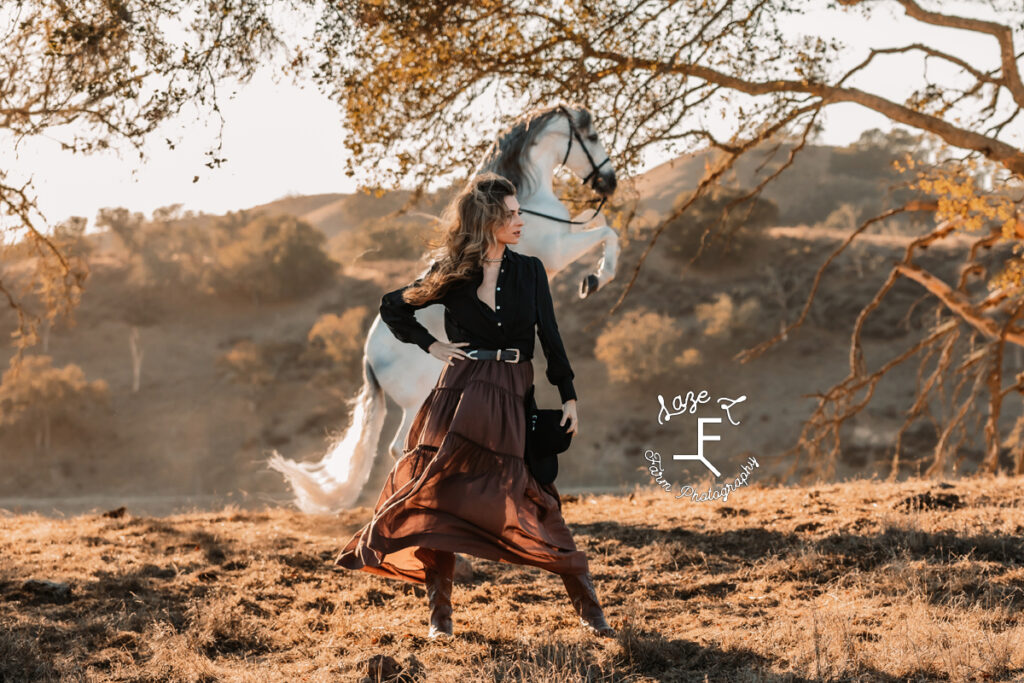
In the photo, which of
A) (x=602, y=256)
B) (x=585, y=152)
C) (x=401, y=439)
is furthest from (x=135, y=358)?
(x=602, y=256)

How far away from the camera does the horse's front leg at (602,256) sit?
5.60 m

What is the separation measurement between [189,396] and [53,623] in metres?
30.1

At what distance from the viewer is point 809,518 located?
20.3 feet

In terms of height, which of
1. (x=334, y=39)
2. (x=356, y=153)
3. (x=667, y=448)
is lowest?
(x=667, y=448)

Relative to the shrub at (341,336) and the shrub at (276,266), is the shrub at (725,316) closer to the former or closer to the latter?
the shrub at (341,336)

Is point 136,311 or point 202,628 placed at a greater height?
point 136,311

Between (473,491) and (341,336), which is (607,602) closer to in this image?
(473,491)

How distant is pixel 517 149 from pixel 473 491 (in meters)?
3.07

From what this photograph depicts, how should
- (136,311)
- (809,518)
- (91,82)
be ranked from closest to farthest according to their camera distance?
(809,518) < (91,82) < (136,311)

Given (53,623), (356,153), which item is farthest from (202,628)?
(356,153)

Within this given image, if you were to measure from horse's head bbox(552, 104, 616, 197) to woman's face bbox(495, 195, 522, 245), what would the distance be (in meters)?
2.64

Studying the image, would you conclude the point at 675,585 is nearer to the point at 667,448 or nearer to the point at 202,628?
the point at 202,628

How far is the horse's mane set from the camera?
610 cm

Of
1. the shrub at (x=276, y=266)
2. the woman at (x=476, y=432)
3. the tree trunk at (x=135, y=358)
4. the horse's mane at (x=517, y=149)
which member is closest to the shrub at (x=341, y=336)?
the shrub at (x=276, y=266)
